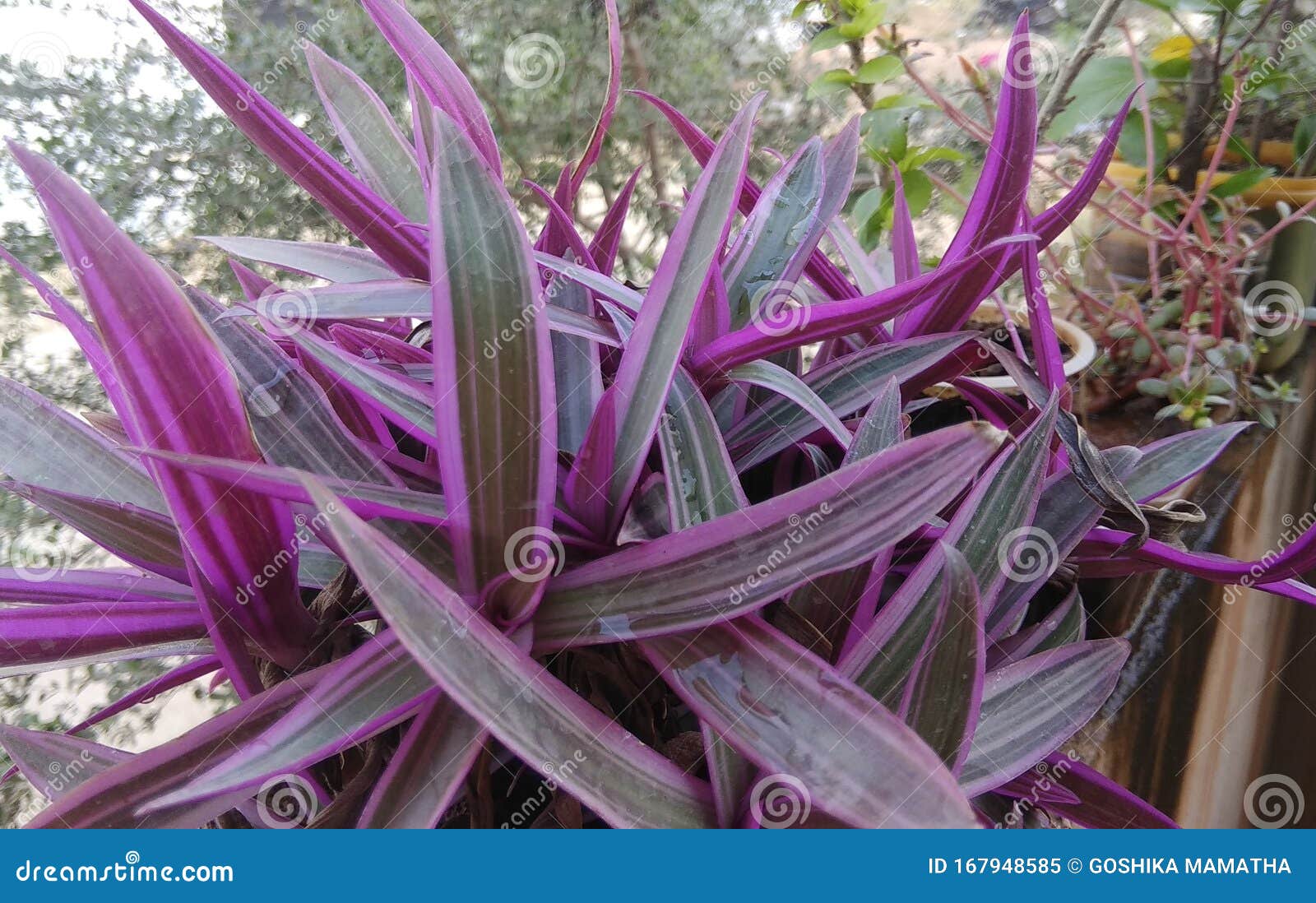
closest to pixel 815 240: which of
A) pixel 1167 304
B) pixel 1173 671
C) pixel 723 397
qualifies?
pixel 723 397

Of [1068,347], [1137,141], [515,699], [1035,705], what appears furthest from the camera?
[1137,141]

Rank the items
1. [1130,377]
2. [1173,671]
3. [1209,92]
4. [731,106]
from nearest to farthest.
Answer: [1173,671] < [1130,377] < [1209,92] < [731,106]

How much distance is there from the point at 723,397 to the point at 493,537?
0.17 meters

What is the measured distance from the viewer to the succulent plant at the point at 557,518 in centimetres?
27

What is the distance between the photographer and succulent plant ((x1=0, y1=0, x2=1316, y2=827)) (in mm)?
274

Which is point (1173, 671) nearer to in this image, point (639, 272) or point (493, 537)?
point (493, 537)

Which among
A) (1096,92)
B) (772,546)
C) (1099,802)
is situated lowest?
(1099,802)

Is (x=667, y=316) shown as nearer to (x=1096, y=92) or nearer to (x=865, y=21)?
(x=865, y=21)

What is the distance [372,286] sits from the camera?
1.27 ft

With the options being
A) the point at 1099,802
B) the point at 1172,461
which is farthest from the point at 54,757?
the point at 1172,461

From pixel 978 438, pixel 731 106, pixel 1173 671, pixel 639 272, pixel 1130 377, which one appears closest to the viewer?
pixel 978 438

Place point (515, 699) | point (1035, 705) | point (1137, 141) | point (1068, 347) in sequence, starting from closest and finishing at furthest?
point (515, 699)
point (1035, 705)
point (1068, 347)
point (1137, 141)

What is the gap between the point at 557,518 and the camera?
345 mm

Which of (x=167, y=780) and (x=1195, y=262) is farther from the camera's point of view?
(x=1195, y=262)
